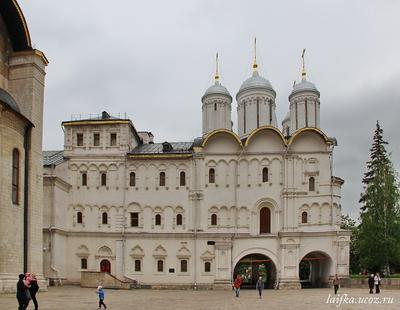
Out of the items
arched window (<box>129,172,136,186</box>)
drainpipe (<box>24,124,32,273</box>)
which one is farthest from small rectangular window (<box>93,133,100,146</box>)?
drainpipe (<box>24,124,32,273</box>)

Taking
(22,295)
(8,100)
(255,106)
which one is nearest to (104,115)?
(255,106)

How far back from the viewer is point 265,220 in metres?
45.5

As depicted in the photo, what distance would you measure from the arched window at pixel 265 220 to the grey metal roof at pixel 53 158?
1651cm

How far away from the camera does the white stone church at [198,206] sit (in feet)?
146

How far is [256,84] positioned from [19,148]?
2541 cm

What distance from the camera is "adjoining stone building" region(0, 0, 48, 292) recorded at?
2800cm

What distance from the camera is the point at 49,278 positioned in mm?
42375

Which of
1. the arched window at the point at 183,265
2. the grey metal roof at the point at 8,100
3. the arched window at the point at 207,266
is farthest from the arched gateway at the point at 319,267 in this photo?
the grey metal roof at the point at 8,100

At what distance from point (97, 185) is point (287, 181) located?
49.3 feet

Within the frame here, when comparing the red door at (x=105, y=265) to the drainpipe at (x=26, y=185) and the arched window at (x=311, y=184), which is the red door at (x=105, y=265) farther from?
the arched window at (x=311, y=184)

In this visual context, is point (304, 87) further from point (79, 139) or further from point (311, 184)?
point (79, 139)

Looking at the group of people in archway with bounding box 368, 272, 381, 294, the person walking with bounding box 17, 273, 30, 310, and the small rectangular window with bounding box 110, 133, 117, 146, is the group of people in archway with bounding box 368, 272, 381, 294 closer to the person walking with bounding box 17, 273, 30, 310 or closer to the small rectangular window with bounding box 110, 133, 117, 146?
the person walking with bounding box 17, 273, 30, 310

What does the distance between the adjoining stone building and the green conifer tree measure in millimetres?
28348

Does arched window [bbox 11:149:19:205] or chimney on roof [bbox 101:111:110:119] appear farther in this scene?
chimney on roof [bbox 101:111:110:119]
